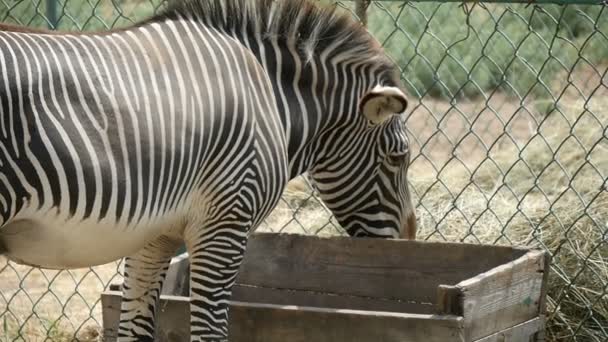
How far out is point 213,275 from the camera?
13.7 ft

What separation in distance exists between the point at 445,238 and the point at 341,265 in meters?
1.06

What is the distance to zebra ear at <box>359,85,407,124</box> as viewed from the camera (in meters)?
4.35

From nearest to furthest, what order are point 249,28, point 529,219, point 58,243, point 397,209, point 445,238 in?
point 58,243 < point 249,28 < point 397,209 < point 529,219 < point 445,238

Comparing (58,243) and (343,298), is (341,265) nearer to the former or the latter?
(343,298)

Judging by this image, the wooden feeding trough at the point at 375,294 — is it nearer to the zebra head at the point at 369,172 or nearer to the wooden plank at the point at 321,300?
the wooden plank at the point at 321,300

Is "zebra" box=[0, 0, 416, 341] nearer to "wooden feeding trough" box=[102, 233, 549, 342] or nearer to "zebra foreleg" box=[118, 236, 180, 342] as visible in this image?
"zebra foreleg" box=[118, 236, 180, 342]

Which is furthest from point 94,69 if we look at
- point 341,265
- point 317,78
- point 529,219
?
point 529,219

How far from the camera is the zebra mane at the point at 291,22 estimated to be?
4.32 m

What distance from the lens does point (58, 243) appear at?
12.4ft

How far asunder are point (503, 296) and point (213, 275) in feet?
3.73

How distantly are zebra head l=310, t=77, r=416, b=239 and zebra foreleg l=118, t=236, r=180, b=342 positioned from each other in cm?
73

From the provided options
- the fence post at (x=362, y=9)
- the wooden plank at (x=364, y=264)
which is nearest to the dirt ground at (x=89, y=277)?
the fence post at (x=362, y=9)

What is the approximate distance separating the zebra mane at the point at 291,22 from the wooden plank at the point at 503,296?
990 mm

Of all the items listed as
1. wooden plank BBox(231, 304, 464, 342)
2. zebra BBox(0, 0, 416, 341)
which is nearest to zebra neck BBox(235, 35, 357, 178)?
zebra BBox(0, 0, 416, 341)
